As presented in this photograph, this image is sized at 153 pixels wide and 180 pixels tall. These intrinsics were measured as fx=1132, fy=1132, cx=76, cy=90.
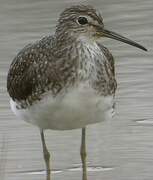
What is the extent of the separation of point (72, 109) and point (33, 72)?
606mm

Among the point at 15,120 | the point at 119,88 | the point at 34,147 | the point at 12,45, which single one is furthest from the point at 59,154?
the point at 12,45

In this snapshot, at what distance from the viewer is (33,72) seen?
10.3 metres

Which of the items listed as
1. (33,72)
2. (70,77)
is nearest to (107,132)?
(33,72)

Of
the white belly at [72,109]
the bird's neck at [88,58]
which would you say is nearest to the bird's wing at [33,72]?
the white belly at [72,109]

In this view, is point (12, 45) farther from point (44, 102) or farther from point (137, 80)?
point (44, 102)

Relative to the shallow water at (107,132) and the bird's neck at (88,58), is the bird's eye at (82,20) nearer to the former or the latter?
the bird's neck at (88,58)

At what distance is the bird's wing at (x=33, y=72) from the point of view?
33.3ft

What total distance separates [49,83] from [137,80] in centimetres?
312

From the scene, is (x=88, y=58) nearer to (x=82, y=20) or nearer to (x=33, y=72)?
(x=82, y=20)

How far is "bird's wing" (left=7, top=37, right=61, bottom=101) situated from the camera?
10.2 meters

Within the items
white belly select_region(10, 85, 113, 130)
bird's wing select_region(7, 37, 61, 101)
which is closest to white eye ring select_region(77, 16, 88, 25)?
bird's wing select_region(7, 37, 61, 101)

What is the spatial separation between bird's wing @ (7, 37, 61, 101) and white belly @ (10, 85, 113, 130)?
0.13m

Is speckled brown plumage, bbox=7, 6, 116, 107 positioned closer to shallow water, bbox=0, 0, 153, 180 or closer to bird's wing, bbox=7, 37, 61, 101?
bird's wing, bbox=7, 37, 61, 101

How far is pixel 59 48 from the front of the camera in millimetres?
10328
